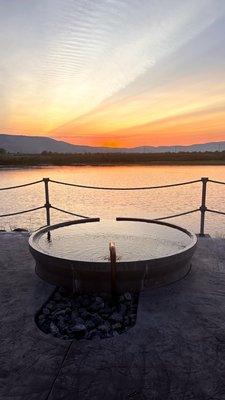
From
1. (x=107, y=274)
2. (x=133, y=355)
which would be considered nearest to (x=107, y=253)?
(x=107, y=274)

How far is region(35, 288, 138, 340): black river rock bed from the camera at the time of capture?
3037mm

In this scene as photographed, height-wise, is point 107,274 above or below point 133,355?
above

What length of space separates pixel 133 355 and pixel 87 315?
74 centimetres

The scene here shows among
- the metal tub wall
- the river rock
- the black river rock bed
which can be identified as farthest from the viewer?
the metal tub wall

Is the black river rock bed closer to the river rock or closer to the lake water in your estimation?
the river rock

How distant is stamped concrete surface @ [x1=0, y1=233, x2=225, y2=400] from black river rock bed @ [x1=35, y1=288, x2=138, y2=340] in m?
0.10

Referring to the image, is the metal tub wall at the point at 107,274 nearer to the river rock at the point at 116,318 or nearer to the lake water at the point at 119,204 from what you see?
the river rock at the point at 116,318

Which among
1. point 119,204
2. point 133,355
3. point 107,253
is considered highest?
point 107,253

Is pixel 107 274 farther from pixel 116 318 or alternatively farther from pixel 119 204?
pixel 119 204

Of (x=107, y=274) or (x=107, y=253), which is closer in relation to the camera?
(x=107, y=274)

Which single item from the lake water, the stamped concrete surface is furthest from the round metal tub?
the lake water

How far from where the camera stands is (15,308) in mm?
3496

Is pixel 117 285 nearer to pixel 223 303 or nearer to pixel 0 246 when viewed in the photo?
pixel 223 303

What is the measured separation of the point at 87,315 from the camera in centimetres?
328
